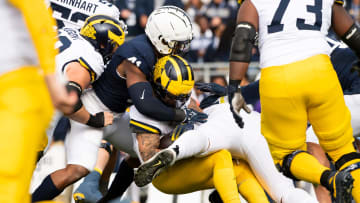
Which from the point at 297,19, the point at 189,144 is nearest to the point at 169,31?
the point at 189,144

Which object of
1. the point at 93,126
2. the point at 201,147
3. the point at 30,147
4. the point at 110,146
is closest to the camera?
the point at 30,147

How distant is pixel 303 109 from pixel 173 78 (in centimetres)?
86

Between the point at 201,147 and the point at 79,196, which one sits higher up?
the point at 201,147

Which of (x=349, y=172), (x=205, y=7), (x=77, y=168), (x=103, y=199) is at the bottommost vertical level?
(x=205, y=7)

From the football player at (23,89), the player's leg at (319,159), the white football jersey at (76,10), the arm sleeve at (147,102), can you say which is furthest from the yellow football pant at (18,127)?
the white football jersey at (76,10)

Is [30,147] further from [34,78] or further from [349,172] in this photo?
[349,172]

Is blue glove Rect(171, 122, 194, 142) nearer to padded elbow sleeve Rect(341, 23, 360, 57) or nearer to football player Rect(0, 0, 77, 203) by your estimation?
padded elbow sleeve Rect(341, 23, 360, 57)

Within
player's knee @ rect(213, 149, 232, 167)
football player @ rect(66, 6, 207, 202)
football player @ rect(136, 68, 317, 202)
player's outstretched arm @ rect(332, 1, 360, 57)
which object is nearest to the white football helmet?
football player @ rect(66, 6, 207, 202)

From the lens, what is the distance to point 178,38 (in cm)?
398

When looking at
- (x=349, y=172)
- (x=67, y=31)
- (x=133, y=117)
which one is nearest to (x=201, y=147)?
(x=133, y=117)

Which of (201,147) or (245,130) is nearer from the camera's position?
(201,147)

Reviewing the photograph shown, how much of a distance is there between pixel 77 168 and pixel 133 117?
1.68 ft

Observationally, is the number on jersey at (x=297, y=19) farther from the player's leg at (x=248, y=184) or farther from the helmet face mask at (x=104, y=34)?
the helmet face mask at (x=104, y=34)

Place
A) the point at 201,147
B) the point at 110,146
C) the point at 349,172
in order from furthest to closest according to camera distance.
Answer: the point at 110,146, the point at 201,147, the point at 349,172
